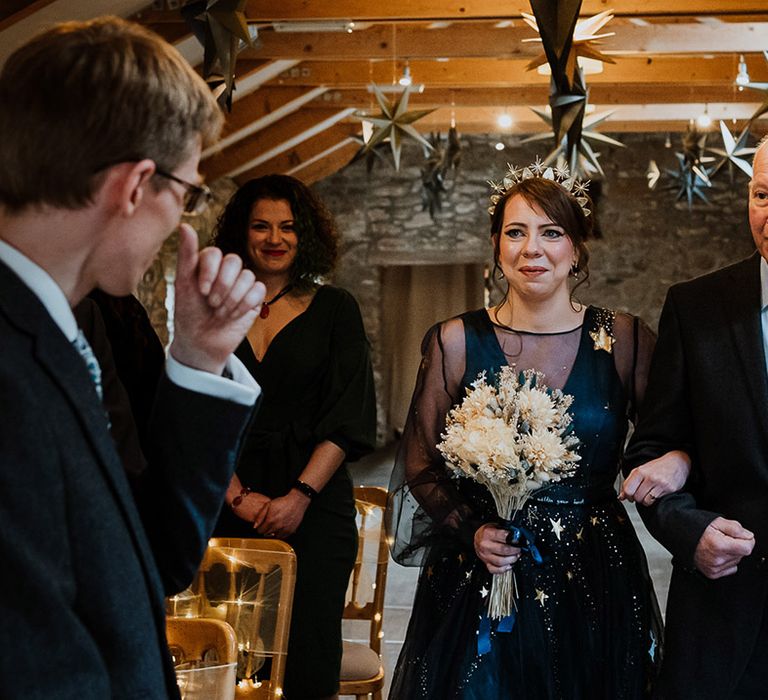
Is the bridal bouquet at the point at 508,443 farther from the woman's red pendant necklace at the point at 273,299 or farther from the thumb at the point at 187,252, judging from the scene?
the thumb at the point at 187,252

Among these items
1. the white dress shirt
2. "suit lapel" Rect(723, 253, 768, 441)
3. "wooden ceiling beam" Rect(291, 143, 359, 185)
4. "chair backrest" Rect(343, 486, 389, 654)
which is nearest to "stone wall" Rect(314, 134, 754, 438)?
"wooden ceiling beam" Rect(291, 143, 359, 185)

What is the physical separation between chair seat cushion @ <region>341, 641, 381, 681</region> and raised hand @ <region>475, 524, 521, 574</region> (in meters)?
0.81

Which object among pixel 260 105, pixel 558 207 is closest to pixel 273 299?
pixel 558 207

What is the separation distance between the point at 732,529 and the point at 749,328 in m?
0.44

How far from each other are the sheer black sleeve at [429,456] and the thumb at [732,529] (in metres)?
0.74

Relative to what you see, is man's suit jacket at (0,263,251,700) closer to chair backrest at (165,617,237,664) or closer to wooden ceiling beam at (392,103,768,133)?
chair backrest at (165,617,237,664)

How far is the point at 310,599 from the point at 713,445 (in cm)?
153

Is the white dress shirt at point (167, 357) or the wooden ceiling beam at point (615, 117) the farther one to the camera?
the wooden ceiling beam at point (615, 117)

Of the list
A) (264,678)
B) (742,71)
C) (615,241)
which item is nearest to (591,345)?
A: (264,678)

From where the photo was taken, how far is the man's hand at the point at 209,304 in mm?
1350

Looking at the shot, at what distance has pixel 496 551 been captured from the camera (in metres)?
2.70

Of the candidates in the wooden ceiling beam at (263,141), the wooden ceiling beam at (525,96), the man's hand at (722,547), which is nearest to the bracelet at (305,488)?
the man's hand at (722,547)

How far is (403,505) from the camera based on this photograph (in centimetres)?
306

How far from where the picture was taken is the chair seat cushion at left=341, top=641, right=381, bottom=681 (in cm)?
333
